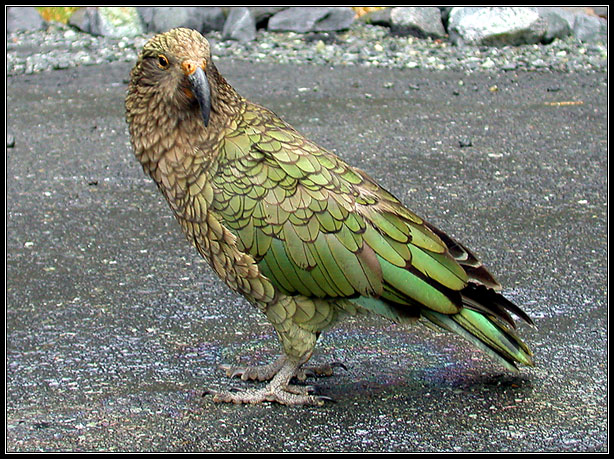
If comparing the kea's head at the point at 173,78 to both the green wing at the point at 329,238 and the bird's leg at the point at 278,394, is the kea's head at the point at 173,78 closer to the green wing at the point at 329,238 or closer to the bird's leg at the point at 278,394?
the green wing at the point at 329,238

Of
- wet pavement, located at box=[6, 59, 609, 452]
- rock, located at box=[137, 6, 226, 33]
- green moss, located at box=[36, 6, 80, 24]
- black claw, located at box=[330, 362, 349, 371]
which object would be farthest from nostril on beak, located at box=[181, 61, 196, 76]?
green moss, located at box=[36, 6, 80, 24]

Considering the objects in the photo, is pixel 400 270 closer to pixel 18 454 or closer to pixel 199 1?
pixel 18 454

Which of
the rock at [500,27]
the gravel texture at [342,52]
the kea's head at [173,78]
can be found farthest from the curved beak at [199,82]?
the rock at [500,27]

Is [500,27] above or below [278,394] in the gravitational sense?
above

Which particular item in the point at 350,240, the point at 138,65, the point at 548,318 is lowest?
the point at 548,318

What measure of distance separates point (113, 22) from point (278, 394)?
8.42 metres

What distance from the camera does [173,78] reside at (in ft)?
11.5

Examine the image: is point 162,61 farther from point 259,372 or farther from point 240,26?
point 240,26

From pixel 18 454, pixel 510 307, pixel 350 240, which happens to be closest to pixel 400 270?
pixel 350 240

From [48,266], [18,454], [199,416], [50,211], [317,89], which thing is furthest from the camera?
[317,89]

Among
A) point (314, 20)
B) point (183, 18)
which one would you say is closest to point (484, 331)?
point (314, 20)

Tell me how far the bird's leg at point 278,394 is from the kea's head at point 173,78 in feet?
3.68

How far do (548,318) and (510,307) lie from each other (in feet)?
3.12

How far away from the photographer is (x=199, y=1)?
1116 cm
